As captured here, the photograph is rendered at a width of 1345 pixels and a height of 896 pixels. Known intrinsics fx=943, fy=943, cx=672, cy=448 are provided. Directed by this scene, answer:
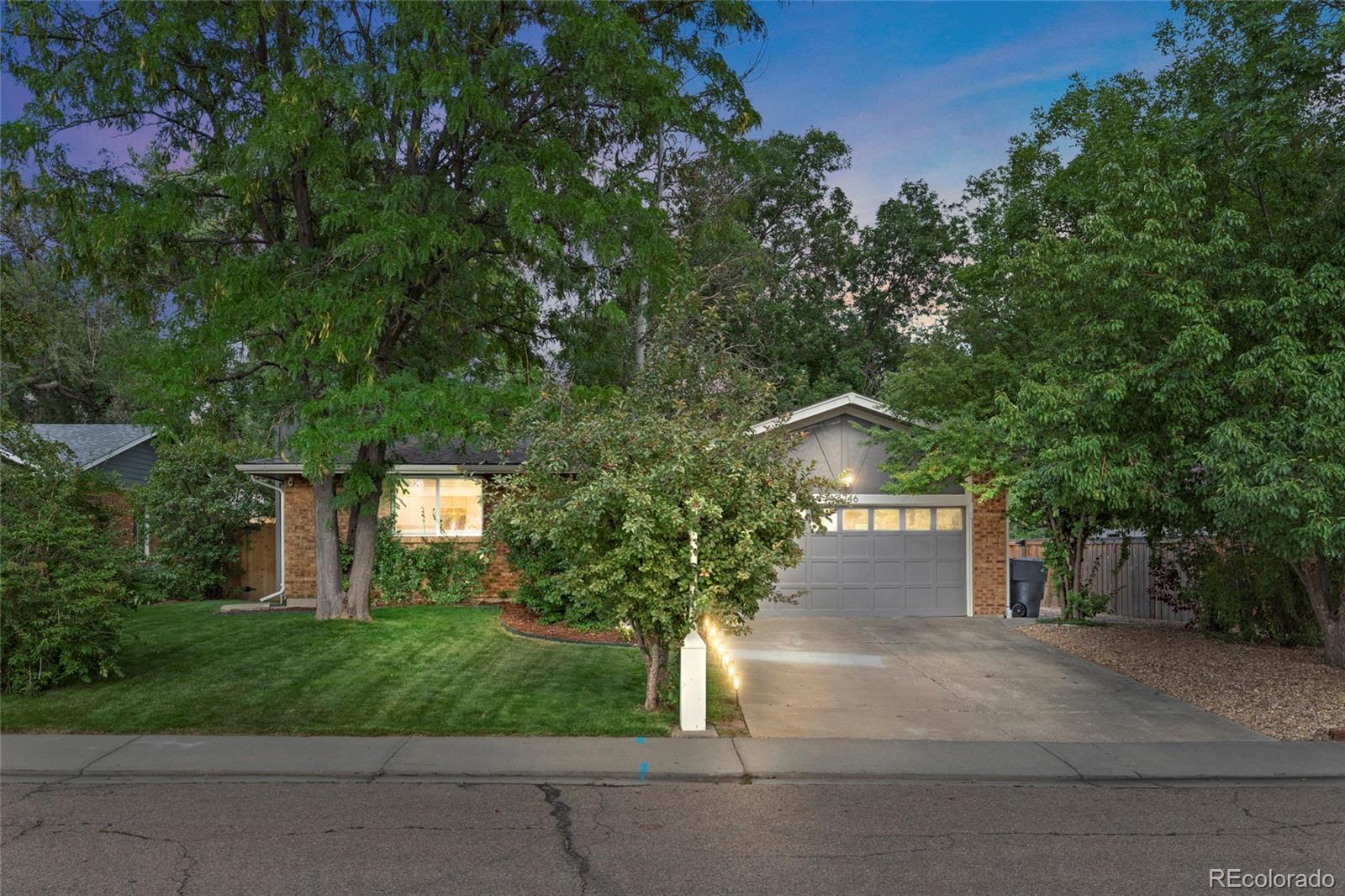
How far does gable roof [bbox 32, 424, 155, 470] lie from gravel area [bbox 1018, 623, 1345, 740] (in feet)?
74.7

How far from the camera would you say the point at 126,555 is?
10.4 meters

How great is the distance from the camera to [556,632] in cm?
1445

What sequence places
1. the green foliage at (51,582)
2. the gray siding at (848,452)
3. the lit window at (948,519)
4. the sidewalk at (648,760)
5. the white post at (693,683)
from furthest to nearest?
the lit window at (948,519) < the gray siding at (848,452) < the green foliage at (51,582) < the white post at (693,683) < the sidewalk at (648,760)

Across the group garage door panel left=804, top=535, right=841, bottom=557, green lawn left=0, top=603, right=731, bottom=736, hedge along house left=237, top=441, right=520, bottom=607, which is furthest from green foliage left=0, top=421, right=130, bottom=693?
garage door panel left=804, top=535, right=841, bottom=557

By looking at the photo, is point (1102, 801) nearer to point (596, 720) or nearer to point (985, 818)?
point (985, 818)

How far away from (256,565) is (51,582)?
1212cm

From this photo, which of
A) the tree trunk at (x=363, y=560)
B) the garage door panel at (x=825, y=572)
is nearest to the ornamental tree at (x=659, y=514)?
the tree trunk at (x=363, y=560)

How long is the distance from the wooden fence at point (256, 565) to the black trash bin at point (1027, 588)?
53.0 ft

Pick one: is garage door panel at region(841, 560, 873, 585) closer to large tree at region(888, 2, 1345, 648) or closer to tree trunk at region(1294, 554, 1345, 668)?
large tree at region(888, 2, 1345, 648)

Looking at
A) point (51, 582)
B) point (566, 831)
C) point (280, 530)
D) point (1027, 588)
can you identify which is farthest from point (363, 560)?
point (1027, 588)

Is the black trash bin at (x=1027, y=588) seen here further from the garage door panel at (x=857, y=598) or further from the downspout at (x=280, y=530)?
the downspout at (x=280, y=530)

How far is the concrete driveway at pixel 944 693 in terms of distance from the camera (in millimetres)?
9164

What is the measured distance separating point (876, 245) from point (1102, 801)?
98.3 feet

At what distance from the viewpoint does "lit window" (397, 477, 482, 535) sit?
61.3 feet
